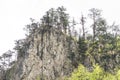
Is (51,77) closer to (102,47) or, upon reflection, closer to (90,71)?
(90,71)

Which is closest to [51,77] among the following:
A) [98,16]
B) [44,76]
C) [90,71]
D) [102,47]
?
[44,76]

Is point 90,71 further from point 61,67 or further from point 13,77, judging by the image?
point 13,77

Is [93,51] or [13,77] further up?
[93,51]

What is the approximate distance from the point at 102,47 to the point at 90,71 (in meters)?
7.87

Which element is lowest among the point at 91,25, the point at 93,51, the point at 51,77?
the point at 51,77

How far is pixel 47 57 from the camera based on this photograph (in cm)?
8881

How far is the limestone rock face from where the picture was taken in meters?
87.4

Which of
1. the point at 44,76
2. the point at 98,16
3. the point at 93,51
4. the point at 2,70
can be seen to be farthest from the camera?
the point at 2,70

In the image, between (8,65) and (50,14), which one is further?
(8,65)

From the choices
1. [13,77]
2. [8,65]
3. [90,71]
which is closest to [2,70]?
[8,65]

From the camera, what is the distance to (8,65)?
4419 inches

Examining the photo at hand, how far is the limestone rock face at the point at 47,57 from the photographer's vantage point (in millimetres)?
87438

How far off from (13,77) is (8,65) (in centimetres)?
2046

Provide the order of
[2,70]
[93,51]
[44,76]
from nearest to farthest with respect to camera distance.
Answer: [44,76]
[93,51]
[2,70]
